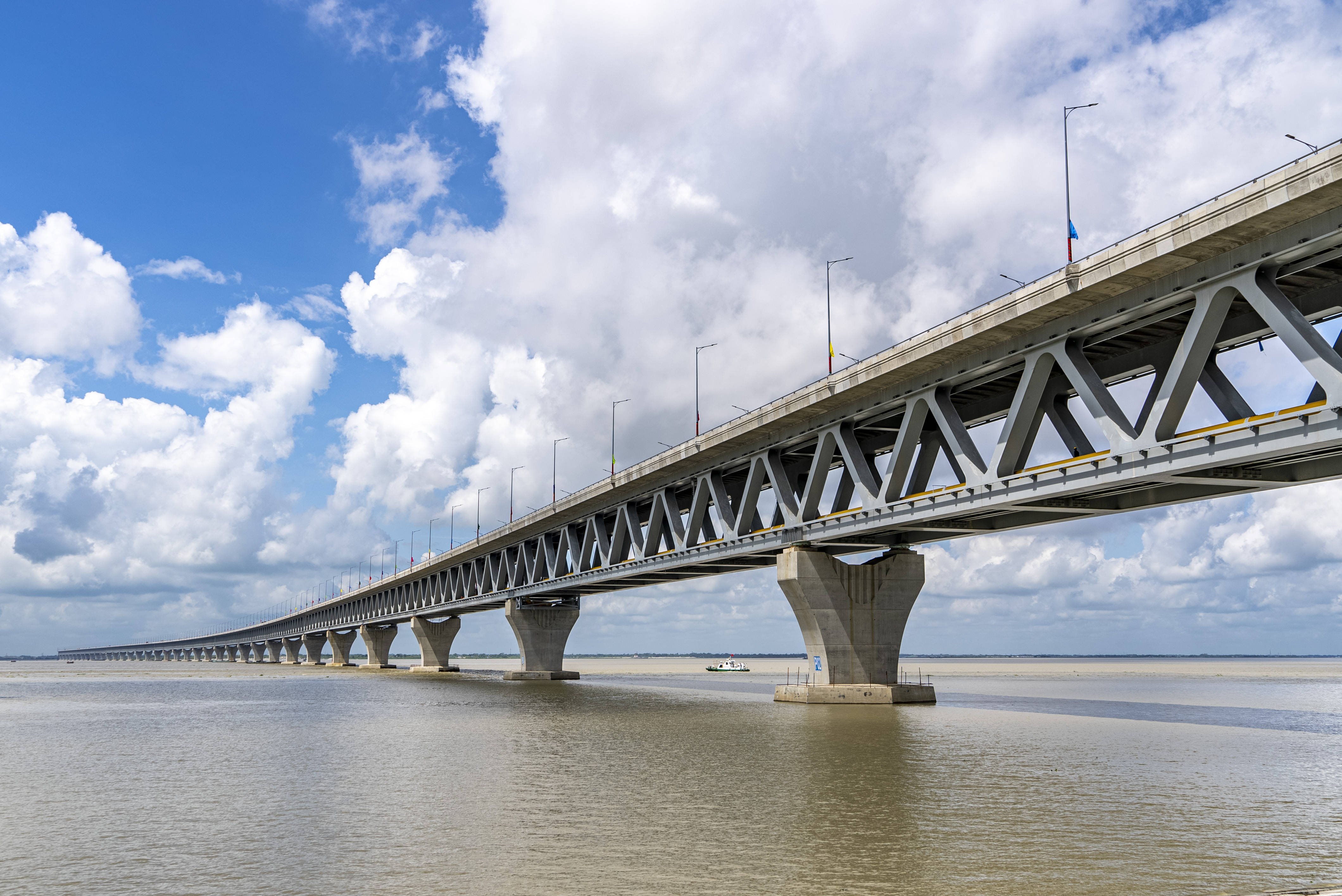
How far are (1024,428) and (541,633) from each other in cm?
6450

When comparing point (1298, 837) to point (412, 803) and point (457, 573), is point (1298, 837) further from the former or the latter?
point (457, 573)

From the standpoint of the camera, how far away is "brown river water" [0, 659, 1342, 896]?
43.0 ft

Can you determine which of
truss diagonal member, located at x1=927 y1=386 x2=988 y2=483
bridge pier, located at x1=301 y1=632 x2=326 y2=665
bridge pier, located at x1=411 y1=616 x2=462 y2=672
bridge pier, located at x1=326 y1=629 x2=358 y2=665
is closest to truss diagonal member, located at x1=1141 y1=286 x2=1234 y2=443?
truss diagonal member, located at x1=927 y1=386 x2=988 y2=483

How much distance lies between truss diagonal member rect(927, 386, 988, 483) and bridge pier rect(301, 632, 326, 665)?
174 metres

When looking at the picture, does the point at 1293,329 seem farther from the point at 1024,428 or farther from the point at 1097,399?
the point at 1024,428

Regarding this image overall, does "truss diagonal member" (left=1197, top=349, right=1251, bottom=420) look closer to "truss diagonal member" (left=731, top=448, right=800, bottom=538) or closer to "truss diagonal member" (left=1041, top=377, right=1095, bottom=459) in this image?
"truss diagonal member" (left=1041, top=377, right=1095, bottom=459)

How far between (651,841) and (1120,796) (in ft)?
32.3

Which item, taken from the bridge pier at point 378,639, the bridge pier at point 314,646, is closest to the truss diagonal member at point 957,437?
the bridge pier at point 378,639

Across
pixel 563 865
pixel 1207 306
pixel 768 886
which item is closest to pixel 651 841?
pixel 563 865

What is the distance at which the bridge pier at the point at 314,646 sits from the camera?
19412cm

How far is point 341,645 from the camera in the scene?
176875mm

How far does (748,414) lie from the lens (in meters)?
48.7

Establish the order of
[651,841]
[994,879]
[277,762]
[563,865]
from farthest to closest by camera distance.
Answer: [277,762] < [651,841] < [563,865] < [994,879]

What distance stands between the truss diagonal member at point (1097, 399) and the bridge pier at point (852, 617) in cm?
1794
